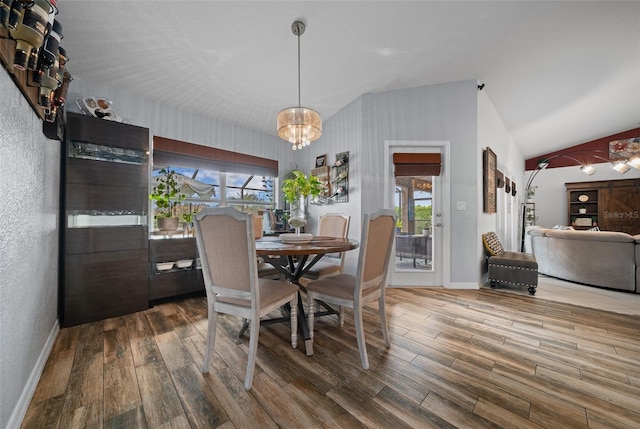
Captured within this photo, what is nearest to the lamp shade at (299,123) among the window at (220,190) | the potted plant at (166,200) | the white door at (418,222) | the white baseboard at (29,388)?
the white door at (418,222)

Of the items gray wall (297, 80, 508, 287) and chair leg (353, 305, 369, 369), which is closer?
chair leg (353, 305, 369, 369)

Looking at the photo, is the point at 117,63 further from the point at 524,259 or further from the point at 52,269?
the point at 524,259

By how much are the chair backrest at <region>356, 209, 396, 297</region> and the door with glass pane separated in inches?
67.7

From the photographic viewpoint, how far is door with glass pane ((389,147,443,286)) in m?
3.35

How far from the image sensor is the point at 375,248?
1.63 m

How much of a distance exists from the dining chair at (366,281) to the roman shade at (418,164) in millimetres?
1800

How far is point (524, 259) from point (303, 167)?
3700 mm

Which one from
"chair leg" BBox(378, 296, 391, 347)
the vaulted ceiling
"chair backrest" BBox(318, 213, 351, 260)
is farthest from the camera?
"chair backrest" BBox(318, 213, 351, 260)

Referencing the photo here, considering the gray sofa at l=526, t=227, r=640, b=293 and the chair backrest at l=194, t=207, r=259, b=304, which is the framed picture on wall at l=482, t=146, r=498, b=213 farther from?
the chair backrest at l=194, t=207, r=259, b=304

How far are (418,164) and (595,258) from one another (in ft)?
9.16

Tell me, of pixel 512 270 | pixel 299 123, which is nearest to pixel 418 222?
pixel 512 270

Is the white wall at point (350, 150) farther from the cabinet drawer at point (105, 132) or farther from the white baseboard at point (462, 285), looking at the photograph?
the cabinet drawer at point (105, 132)

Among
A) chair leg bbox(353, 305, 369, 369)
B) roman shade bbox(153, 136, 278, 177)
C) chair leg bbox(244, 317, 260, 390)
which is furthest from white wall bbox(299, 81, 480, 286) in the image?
chair leg bbox(244, 317, 260, 390)

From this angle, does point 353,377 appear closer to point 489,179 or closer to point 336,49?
point 336,49
